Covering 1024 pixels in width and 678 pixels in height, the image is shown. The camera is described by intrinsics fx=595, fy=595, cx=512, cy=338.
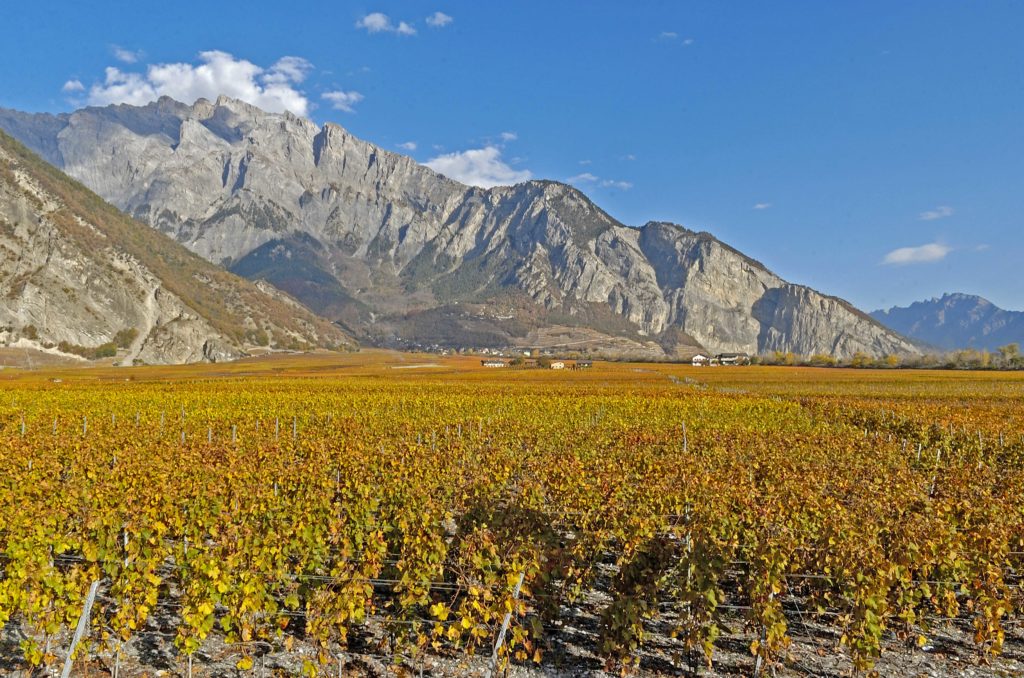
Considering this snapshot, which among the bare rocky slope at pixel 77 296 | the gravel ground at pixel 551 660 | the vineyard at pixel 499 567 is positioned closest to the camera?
the vineyard at pixel 499 567

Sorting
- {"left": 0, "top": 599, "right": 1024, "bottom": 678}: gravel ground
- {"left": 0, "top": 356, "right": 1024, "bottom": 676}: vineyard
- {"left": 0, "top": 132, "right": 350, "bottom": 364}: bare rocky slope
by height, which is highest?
{"left": 0, "top": 132, "right": 350, "bottom": 364}: bare rocky slope

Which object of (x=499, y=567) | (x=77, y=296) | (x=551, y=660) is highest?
(x=77, y=296)

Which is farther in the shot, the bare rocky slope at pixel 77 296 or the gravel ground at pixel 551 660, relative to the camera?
the bare rocky slope at pixel 77 296

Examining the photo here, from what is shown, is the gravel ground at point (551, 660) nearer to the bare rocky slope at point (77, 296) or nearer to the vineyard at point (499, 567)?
the vineyard at point (499, 567)

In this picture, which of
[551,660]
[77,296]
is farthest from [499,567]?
[77,296]

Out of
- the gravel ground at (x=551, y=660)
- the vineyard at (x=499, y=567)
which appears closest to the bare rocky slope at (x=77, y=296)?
the vineyard at (x=499, y=567)

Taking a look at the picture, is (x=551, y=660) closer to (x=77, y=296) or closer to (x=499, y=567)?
(x=499, y=567)

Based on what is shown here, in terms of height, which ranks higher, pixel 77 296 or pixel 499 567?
pixel 77 296

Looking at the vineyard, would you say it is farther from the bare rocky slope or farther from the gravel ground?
the bare rocky slope

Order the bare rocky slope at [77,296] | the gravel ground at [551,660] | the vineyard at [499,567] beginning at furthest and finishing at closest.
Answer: the bare rocky slope at [77,296] < the gravel ground at [551,660] < the vineyard at [499,567]

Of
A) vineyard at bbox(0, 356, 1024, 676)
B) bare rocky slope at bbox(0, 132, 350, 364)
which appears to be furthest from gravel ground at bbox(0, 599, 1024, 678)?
bare rocky slope at bbox(0, 132, 350, 364)

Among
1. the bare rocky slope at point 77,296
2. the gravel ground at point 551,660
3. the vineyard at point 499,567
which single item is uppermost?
the bare rocky slope at point 77,296

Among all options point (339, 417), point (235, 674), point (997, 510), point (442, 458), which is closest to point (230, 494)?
point (235, 674)

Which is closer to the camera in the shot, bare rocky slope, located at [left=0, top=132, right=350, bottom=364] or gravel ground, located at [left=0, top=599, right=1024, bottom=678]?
gravel ground, located at [left=0, top=599, right=1024, bottom=678]
